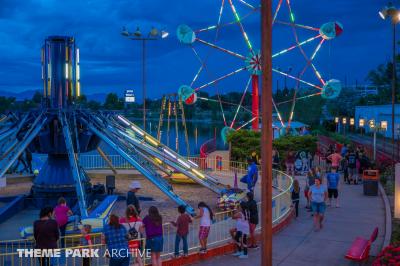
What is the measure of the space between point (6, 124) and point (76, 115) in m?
2.66

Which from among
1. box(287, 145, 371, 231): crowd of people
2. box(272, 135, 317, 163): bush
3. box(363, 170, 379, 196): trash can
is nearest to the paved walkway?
box(287, 145, 371, 231): crowd of people

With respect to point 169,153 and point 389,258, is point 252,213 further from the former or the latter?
point 169,153

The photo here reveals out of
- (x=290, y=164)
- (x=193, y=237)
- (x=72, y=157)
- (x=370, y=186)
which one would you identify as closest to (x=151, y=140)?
(x=72, y=157)

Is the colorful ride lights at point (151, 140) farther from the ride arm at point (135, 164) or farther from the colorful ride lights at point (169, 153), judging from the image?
the ride arm at point (135, 164)

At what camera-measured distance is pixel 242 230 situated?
11.6 metres

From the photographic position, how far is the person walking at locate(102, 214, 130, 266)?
8.65 metres

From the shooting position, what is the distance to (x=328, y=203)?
59.4ft

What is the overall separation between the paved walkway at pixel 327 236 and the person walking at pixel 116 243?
117 inches

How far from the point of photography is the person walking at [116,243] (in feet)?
28.4

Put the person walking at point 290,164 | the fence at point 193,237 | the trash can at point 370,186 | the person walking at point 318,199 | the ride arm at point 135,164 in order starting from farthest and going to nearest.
Answer: the person walking at point 290,164
the trash can at point 370,186
the ride arm at point 135,164
the person walking at point 318,199
the fence at point 193,237

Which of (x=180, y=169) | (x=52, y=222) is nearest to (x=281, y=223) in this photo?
(x=180, y=169)

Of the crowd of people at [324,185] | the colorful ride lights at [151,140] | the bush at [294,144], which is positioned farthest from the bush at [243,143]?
the colorful ride lights at [151,140]

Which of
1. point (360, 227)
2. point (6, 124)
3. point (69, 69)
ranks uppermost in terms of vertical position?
point (69, 69)

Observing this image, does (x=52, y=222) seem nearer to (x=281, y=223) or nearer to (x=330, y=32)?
(x=281, y=223)
